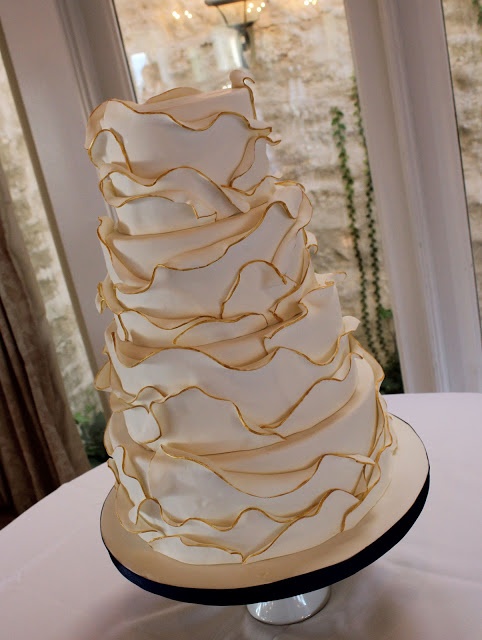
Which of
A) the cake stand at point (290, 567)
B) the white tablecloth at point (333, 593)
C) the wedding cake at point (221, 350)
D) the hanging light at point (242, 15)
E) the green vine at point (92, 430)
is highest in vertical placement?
the hanging light at point (242, 15)

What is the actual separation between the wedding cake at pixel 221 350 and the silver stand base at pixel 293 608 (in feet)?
0.33

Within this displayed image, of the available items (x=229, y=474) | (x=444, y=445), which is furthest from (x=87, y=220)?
(x=229, y=474)

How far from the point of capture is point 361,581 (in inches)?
38.7

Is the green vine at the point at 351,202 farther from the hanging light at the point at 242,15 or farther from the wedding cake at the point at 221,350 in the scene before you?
the wedding cake at the point at 221,350

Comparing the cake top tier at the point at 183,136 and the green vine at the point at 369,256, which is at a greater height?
the cake top tier at the point at 183,136

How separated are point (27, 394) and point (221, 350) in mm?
1976

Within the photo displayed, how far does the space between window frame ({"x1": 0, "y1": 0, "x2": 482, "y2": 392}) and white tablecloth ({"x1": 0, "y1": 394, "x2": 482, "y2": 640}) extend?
1076 mm

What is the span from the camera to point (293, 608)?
95 cm

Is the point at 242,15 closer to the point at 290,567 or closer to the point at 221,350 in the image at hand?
the point at 221,350

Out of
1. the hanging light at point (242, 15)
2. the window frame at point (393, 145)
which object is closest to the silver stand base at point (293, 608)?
the window frame at point (393, 145)

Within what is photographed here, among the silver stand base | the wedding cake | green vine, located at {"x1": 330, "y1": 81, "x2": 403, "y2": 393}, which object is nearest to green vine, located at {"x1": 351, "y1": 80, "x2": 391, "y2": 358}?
green vine, located at {"x1": 330, "y1": 81, "x2": 403, "y2": 393}

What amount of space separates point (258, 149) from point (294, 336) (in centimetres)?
25

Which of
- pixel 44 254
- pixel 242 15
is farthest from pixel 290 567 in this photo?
pixel 44 254

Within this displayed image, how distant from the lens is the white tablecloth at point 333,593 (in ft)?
2.97
